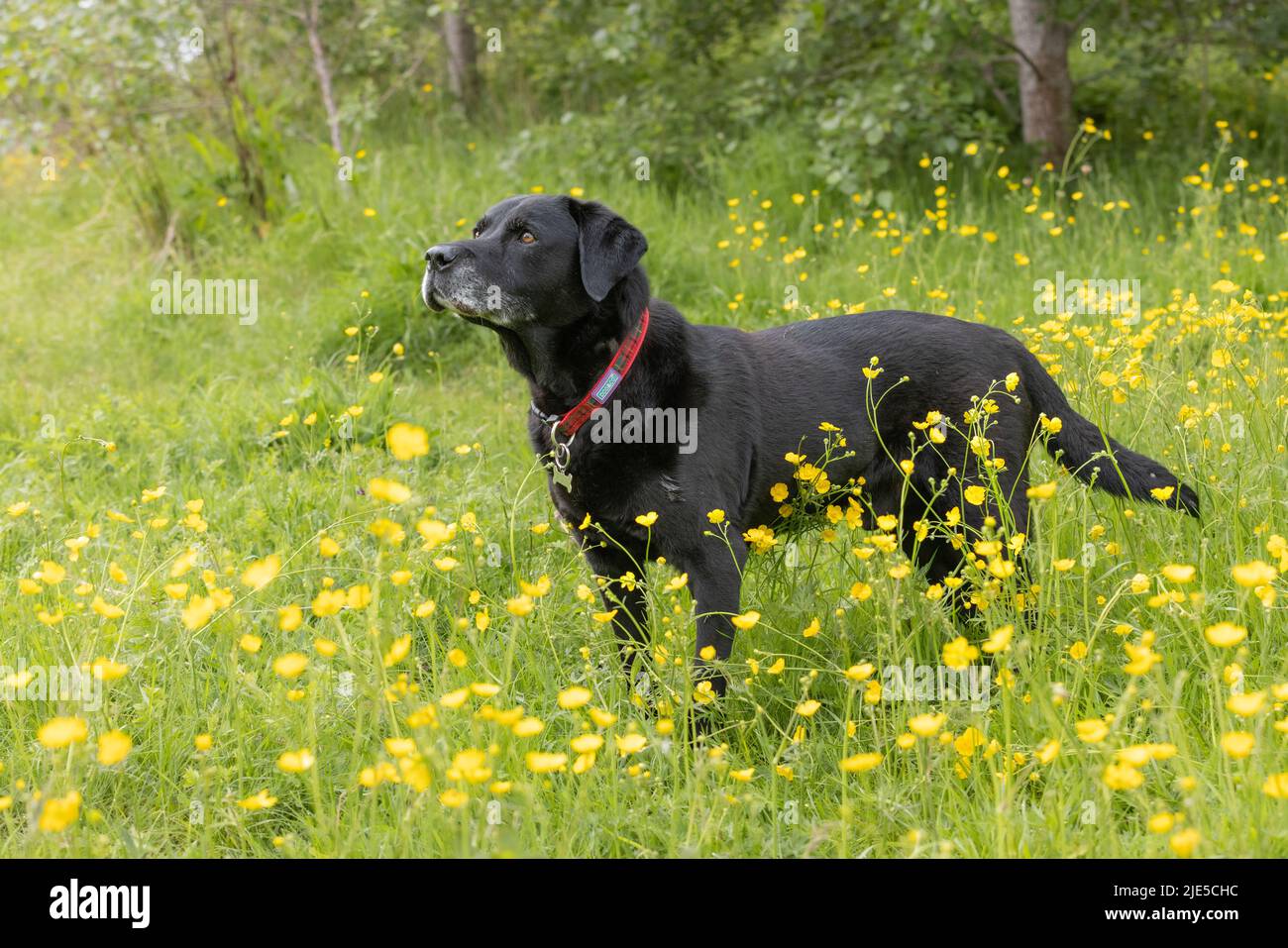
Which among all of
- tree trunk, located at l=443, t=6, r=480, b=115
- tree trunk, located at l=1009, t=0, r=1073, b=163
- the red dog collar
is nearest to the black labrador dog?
the red dog collar

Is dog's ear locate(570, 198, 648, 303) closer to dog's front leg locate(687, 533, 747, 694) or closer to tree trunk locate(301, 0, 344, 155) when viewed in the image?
dog's front leg locate(687, 533, 747, 694)

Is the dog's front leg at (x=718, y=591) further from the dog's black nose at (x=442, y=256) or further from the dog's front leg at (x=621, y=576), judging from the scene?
the dog's black nose at (x=442, y=256)

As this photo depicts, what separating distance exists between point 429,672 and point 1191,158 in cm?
611

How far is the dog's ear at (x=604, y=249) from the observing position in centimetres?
319

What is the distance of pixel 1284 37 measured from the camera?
23.4ft

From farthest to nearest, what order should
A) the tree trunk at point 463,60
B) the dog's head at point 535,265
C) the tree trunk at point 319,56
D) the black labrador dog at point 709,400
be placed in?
the tree trunk at point 463,60, the tree trunk at point 319,56, the dog's head at point 535,265, the black labrador dog at point 709,400

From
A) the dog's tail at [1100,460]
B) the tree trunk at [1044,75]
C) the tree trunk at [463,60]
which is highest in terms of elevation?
the tree trunk at [463,60]

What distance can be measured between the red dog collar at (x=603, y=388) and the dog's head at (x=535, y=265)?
164 millimetres

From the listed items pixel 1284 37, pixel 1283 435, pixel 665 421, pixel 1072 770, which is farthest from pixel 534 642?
pixel 1284 37

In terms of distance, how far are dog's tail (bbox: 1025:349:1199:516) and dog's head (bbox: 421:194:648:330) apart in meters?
1.26

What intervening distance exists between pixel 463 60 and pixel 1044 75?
4503 millimetres

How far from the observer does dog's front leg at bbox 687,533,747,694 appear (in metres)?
2.91

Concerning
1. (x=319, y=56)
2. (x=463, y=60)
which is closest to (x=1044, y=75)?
(x=319, y=56)

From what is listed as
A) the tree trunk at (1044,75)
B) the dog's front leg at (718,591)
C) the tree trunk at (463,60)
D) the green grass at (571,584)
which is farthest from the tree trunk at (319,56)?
the dog's front leg at (718,591)
